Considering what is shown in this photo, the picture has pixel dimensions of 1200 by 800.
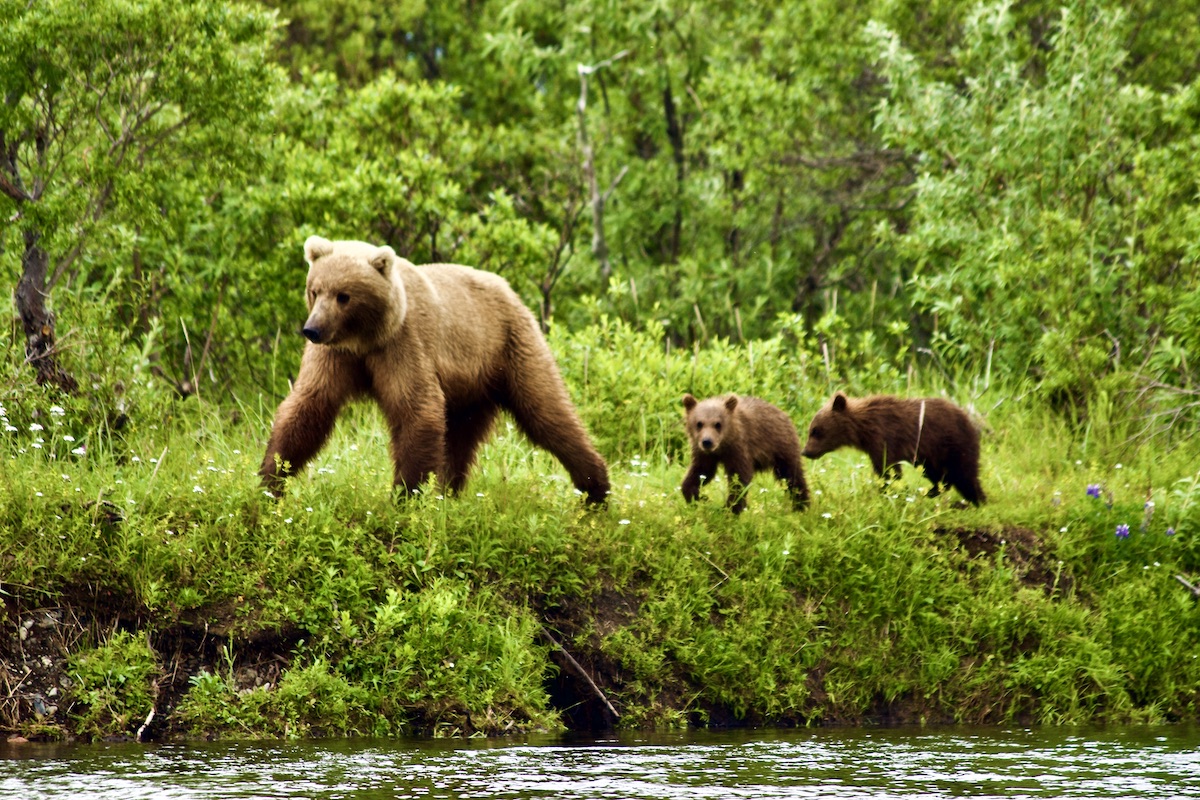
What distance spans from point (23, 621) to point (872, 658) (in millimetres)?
4166

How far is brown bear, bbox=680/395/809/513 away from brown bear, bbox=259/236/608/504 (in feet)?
2.16

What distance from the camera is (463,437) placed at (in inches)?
316

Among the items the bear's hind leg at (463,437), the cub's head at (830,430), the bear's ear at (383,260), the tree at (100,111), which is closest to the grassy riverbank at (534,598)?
the bear's hind leg at (463,437)

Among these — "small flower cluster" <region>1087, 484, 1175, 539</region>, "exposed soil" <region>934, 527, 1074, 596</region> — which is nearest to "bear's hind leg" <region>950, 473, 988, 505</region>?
"exposed soil" <region>934, 527, 1074, 596</region>

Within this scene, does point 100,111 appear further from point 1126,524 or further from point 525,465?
point 1126,524

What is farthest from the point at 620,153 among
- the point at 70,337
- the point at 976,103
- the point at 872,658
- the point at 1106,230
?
the point at 872,658

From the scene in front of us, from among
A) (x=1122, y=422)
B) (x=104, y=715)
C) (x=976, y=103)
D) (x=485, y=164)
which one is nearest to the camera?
(x=104, y=715)

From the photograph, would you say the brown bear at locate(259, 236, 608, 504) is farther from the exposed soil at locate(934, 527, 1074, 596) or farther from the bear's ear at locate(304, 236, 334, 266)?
the exposed soil at locate(934, 527, 1074, 596)

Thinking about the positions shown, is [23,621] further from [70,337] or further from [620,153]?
[620,153]

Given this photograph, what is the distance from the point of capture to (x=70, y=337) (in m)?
8.65

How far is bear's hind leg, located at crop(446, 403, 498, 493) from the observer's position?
26.1 ft

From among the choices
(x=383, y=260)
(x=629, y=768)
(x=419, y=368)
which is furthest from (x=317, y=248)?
(x=629, y=768)

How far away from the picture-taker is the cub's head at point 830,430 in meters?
8.70

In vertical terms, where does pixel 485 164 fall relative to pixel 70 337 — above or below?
above
